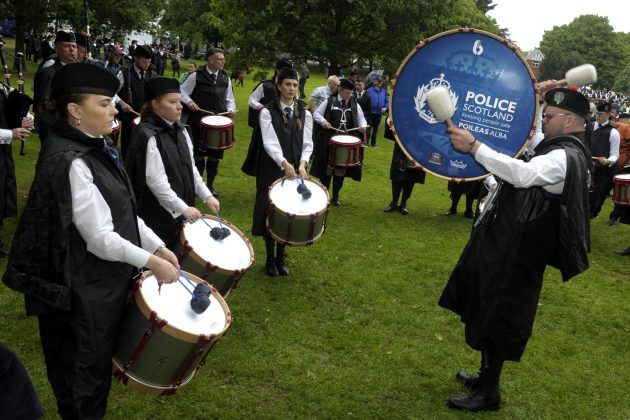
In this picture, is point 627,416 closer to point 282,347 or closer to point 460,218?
point 282,347

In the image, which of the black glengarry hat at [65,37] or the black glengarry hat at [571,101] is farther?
the black glengarry hat at [65,37]

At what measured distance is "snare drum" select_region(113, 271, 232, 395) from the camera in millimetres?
3047

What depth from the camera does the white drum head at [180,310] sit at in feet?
10.1

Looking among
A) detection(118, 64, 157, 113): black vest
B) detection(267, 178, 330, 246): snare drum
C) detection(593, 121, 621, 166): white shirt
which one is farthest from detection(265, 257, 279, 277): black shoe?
detection(593, 121, 621, 166): white shirt

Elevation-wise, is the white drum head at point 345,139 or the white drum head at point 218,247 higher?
the white drum head at point 345,139

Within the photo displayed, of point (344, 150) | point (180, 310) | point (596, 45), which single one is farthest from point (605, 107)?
point (596, 45)

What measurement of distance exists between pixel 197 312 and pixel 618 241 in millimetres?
9733

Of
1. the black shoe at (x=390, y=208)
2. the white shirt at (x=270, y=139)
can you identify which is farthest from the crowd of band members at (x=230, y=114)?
the white shirt at (x=270, y=139)

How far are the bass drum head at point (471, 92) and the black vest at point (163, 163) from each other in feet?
5.95

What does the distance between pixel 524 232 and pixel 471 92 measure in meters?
1.04

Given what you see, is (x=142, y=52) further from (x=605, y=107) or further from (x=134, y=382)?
(x=605, y=107)

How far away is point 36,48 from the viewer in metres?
31.0

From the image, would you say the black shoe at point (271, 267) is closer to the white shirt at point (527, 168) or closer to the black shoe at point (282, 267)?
the black shoe at point (282, 267)

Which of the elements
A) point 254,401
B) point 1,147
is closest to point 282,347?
point 254,401
